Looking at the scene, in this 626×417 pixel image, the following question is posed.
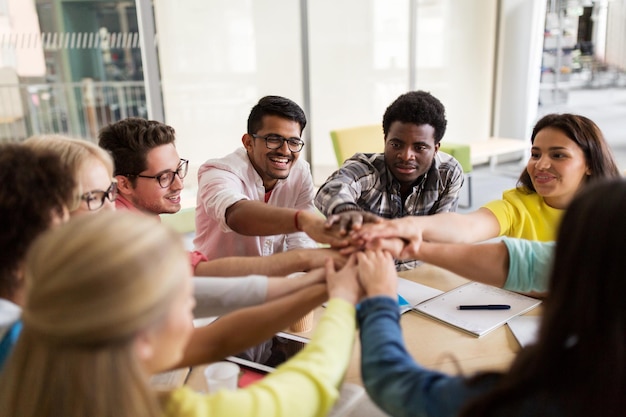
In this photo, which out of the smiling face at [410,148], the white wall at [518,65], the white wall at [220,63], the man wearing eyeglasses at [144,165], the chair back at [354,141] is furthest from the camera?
the white wall at [518,65]

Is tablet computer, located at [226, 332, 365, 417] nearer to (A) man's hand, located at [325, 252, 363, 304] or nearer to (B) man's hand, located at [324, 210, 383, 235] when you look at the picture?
(A) man's hand, located at [325, 252, 363, 304]

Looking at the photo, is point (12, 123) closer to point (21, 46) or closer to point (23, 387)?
point (21, 46)

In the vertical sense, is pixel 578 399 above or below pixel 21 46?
below

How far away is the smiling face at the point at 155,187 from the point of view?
5.87 feet

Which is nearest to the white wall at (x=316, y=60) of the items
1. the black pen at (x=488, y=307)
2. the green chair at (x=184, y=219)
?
the green chair at (x=184, y=219)

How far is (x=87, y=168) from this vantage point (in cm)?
133

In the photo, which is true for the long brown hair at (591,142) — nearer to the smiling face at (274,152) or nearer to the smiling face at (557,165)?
the smiling face at (557,165)

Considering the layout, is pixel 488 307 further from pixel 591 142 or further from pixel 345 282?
pixel 591 142

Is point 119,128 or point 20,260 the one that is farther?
point 119,128

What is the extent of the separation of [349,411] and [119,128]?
1.28m

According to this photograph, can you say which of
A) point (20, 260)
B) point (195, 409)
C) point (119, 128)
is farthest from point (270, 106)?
point (195, 409)

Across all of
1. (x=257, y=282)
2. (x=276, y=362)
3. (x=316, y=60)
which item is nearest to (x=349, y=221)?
(x=257, y=282)

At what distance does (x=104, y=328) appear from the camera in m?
0.66

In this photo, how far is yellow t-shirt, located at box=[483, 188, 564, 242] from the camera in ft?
6.20
